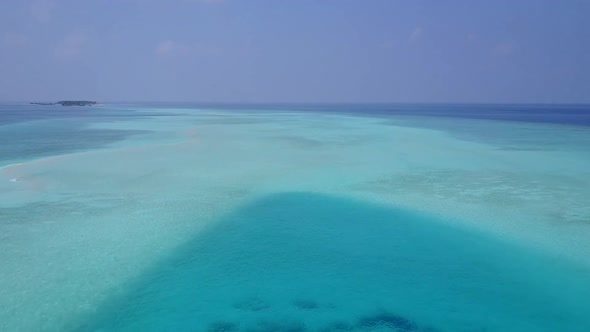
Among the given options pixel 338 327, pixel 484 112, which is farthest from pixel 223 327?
pixel 484 112

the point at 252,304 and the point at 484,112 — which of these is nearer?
the point at 252,304

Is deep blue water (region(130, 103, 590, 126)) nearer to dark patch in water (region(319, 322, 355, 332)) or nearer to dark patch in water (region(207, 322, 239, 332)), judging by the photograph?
dark patch in water (region(319, 322, 355, 332))

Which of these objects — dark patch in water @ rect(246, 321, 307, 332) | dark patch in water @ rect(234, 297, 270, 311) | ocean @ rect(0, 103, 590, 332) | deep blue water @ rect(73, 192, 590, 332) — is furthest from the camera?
dark patch in water @ rect(234, 297, 270, 311)

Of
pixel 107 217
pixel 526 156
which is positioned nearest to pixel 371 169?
pixel 526 156

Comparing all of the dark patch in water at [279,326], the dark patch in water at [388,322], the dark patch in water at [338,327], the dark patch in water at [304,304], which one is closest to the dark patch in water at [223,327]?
the dark patch in water at [279,326]

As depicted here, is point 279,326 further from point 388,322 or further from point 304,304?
point 388,322

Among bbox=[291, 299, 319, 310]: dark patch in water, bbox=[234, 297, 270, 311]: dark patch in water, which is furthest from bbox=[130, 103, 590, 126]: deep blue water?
bbox=[234, 297, 270, 311]: dark patch in water
